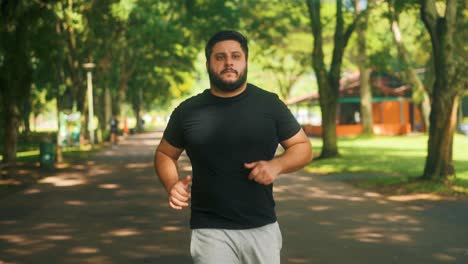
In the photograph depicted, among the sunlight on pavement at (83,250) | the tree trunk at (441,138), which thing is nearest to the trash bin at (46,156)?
the tree trunk at (441,138)

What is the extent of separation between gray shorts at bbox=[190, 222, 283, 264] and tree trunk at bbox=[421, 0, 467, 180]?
39.6 ft

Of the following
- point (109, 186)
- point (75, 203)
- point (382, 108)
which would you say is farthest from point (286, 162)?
point (382, 108)

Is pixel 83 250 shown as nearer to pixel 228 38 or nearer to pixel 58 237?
pixel 58 237

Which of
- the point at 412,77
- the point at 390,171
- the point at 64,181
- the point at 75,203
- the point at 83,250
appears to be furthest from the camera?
the point at 412,77

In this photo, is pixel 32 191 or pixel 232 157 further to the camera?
pixel 32 191

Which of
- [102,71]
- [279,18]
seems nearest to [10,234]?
[279,18]

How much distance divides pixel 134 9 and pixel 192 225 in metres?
23.3

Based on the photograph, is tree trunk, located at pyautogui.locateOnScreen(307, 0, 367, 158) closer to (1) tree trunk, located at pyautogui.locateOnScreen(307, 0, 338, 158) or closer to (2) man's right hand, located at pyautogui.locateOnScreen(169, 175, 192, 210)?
(1) tree trunk, located at pyautogui.locateOnScreen(307, 0, 338, 158)

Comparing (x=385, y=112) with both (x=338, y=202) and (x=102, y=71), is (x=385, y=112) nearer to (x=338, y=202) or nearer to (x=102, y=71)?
(x=102, y=71)

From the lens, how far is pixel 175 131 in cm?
399

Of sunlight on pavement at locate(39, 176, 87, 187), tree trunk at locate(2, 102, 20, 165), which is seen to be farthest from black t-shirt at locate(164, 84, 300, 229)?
tree trunk at locate(2, 102, 20, 165)

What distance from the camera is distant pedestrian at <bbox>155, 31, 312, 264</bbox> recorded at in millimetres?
3775

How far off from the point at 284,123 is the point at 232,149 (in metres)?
0.32

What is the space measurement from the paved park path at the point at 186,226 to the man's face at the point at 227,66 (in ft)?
14.4
